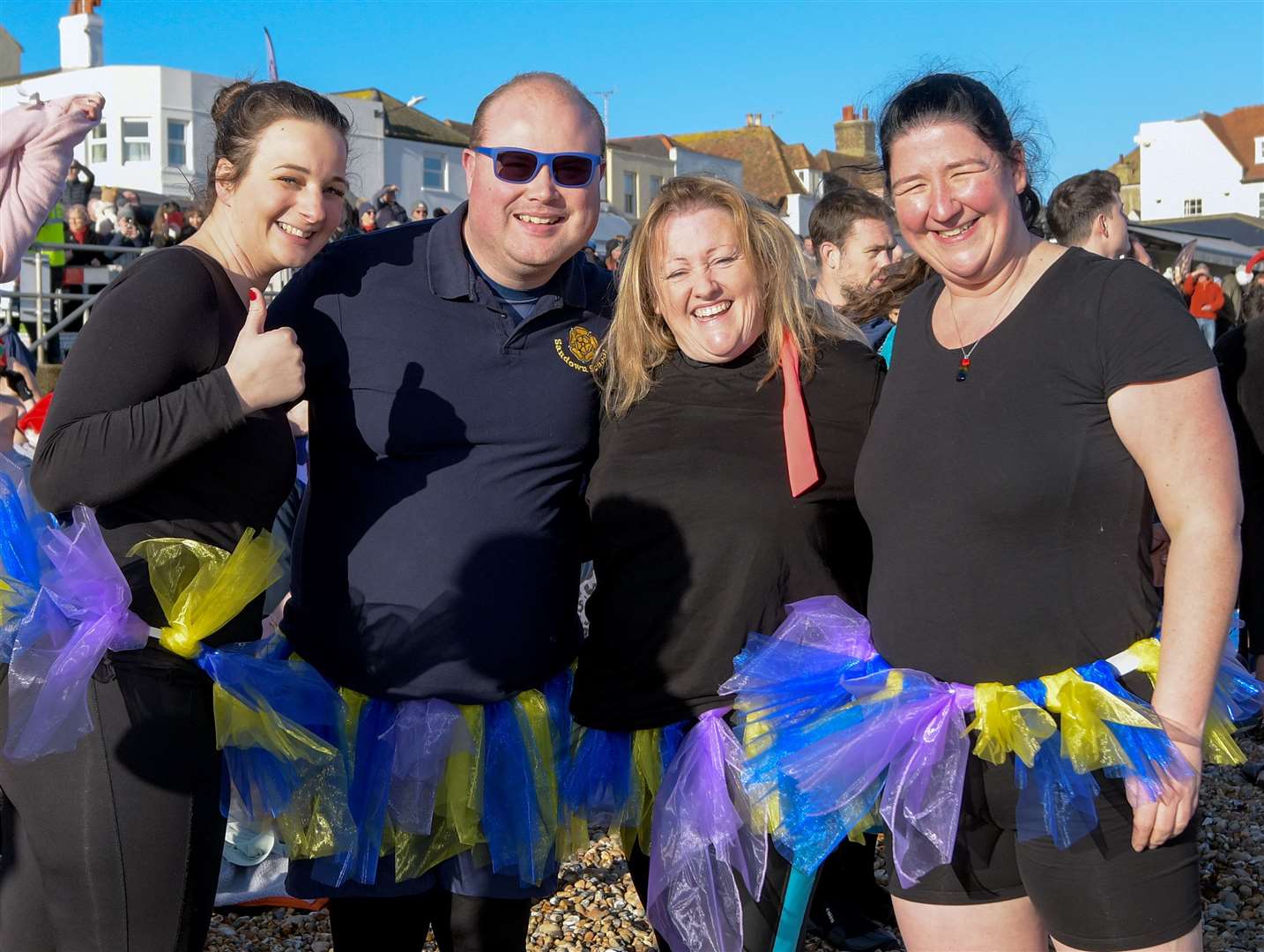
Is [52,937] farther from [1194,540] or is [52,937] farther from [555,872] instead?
[1194,540]

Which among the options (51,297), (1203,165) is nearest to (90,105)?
(51,297)

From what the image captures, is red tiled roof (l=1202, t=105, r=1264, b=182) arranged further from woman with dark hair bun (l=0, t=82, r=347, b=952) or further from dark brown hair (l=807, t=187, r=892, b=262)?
woman with dark hair bun (l=0, t=82, r=347, b=952)

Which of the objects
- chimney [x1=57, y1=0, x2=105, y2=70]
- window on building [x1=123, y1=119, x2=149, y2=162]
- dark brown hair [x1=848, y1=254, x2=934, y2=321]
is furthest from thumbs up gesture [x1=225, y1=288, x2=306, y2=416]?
chimney [x1=57, y1=0, x2=105, y2=70]

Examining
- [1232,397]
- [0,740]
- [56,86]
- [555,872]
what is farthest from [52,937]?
[56,86]

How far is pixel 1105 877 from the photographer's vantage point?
2115 millimetres

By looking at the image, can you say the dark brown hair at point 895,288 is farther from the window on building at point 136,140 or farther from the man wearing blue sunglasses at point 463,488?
the window on building at point 136,140

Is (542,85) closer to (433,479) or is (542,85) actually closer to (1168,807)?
(433,479)

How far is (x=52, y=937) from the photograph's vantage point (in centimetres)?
234

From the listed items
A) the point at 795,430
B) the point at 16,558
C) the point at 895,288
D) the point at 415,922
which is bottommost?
the point at 415,922

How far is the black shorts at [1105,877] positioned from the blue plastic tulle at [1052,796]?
0.03 meters

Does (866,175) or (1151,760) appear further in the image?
(866,175)

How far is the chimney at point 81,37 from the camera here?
37438mm

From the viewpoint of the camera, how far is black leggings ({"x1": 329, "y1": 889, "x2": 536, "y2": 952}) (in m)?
2.84

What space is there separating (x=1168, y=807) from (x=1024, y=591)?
430 mm
